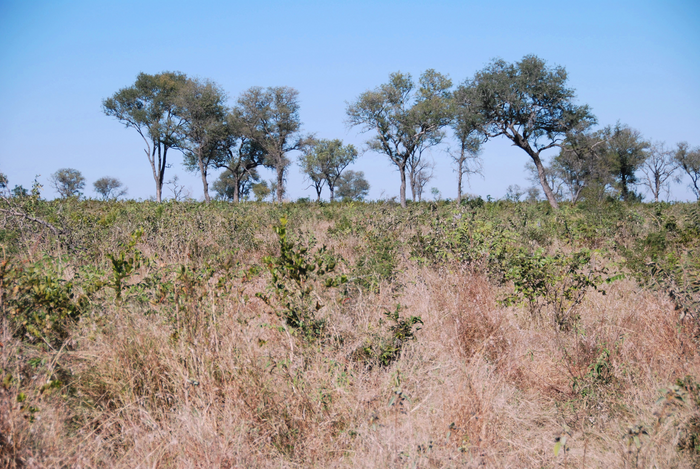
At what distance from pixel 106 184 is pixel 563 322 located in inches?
2806

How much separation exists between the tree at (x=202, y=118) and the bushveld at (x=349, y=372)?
109 ft

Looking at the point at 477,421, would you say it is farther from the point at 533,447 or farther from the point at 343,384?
the point at 343,384

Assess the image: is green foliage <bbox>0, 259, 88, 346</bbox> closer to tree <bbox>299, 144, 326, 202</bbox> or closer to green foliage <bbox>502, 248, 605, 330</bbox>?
green foliage <bbox>502, 248, 605, 330</bbox>

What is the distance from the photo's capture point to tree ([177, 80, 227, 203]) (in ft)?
117

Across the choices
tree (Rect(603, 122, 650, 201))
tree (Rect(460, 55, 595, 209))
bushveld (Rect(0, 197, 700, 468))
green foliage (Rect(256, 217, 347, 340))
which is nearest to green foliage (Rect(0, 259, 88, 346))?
bushveld (Rect(0, 197, 700, 468))

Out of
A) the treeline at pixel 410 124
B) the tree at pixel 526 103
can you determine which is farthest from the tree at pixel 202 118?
the tree at pixel 526 103

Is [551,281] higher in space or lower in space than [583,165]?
lower

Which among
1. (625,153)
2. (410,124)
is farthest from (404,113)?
(625,153)

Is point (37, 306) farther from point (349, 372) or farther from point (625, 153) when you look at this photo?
point (625, 153)

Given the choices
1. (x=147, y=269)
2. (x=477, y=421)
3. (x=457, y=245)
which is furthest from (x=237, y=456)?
(x=457, y=245)

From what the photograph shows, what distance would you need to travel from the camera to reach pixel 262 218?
925cm

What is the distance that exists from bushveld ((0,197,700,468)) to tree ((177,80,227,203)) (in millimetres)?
33309

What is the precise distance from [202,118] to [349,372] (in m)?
37.9

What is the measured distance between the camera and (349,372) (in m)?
3.04
